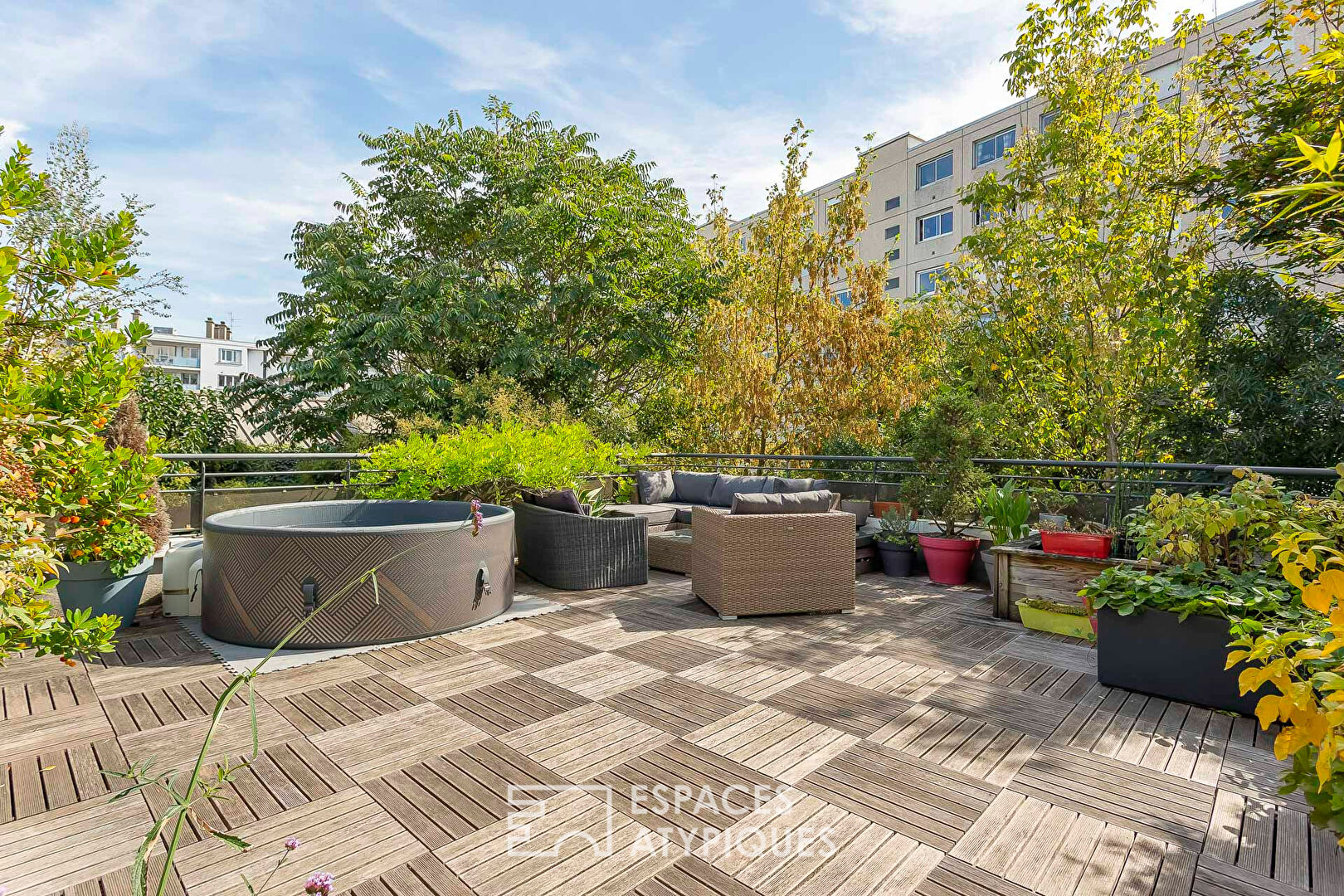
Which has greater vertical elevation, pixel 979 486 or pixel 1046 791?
pixel 979 486

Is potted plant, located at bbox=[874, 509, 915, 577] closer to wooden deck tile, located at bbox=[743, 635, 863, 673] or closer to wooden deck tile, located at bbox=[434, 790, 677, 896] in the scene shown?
wooden deck tile, located at bbox=[743, 635, 863, 673]

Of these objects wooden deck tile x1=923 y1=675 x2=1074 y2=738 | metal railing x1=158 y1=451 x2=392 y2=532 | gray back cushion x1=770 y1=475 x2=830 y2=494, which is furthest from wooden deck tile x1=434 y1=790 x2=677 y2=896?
metal railing x1=158 y1=451 x2=392 y2=532

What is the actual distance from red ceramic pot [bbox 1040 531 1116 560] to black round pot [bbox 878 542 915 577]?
4.94 feet

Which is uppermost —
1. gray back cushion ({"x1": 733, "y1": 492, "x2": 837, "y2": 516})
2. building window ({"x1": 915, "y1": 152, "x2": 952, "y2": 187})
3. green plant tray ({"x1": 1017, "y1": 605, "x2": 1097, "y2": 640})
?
building window ({"x1": 915, "y1": 152, "x2": 952, "y2": 187})

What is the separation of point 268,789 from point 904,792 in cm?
208

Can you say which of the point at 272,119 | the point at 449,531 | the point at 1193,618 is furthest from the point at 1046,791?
the point at 272,119

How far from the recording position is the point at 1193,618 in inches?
116

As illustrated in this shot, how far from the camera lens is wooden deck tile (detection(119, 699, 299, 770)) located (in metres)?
2.41

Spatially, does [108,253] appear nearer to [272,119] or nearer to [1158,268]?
[1158,268]

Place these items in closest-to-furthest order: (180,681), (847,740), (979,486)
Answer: (847,740), (180,681), (979,486)

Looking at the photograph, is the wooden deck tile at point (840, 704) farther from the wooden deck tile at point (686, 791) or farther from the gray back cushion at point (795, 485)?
the gray back cushion at point (795, 485)

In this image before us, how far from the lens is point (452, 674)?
3283mm

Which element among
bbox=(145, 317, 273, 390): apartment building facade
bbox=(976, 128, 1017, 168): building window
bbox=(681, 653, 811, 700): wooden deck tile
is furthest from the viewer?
bbox=(145, 317, 273, 390): apartment building facade

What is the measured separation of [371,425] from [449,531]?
10208 millimetres
